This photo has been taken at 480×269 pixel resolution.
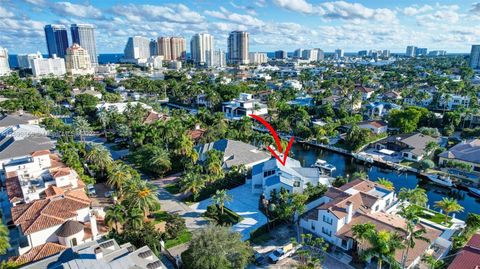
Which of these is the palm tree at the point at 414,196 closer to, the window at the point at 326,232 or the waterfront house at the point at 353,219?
the waterfront house at the point at 353,219

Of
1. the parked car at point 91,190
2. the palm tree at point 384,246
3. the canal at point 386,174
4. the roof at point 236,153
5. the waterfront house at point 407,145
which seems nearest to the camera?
the palm tree at point 384,246

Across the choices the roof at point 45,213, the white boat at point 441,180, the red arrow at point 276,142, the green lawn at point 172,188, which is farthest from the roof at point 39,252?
the white boat at point 441,180

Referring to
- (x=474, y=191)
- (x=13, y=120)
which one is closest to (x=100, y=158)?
(x=13, y=120)

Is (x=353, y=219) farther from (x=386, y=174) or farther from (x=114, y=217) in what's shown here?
(x=386, y=174)

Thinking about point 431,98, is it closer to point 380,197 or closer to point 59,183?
point 380,197

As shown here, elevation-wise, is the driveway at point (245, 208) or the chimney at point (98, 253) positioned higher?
the chimney at point (98, 253)

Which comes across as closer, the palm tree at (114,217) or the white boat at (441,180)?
the palm tree at (114,217)

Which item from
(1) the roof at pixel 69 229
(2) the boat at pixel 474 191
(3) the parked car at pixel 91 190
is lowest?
(2) the boat at pixel 474 191

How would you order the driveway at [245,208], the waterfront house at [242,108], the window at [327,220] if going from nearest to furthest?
the window at [327,220] < the driveway at [245,208] < the waterfront house at [242,108]
